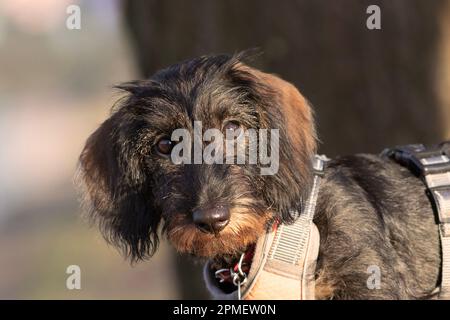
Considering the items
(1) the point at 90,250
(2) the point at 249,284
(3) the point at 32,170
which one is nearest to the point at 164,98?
(2) the point at 249,284

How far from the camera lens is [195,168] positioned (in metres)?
3.93

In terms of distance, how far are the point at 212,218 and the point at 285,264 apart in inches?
17.1

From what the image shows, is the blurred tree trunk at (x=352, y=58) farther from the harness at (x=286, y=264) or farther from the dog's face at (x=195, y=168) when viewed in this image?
the harness at (x=286, y=264)

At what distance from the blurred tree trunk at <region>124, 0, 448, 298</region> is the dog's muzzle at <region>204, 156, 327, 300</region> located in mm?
2744

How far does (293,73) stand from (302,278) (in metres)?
3.11

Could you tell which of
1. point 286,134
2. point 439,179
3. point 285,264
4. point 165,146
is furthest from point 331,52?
point 285,264

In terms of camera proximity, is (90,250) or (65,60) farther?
(65,60)

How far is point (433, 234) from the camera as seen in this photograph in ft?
14.1

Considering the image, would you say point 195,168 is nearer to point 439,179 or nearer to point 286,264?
point 286,264

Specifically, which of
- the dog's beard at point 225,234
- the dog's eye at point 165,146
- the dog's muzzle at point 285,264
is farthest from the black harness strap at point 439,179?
the dog's eye at point 165,146

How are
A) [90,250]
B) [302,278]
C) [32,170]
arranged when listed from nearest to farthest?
[302,278], [90,250], [32,170]

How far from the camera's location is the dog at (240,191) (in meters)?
3.89

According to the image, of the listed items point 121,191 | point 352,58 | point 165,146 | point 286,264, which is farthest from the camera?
point 352,58
